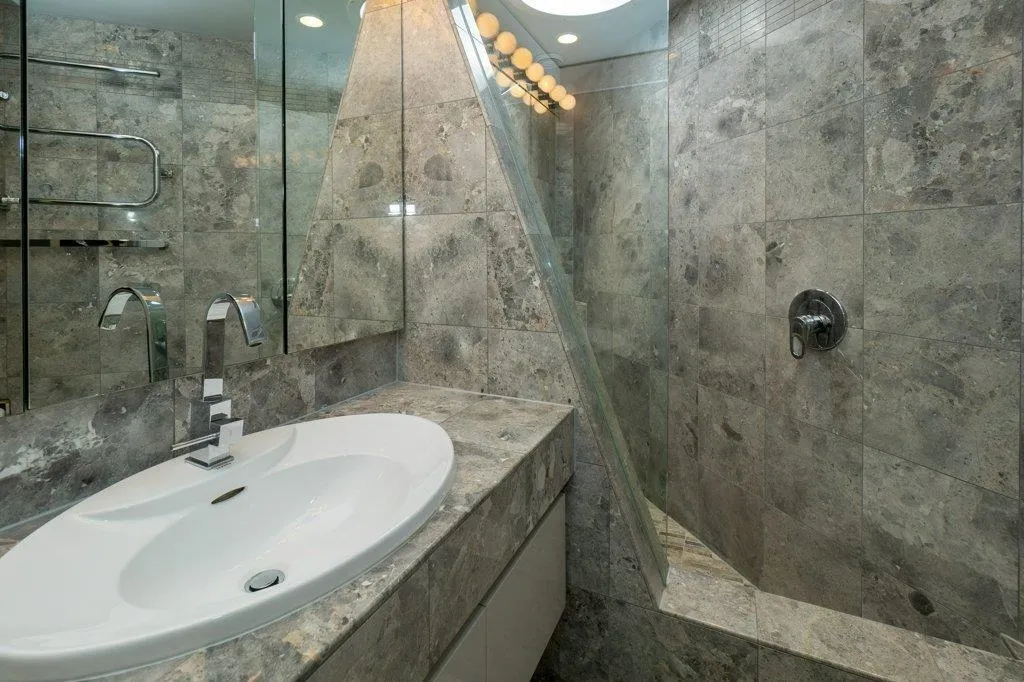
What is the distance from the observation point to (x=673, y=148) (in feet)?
6.68

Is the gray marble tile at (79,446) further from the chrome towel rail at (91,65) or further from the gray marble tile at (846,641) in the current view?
the gray marble tile at (846,641)

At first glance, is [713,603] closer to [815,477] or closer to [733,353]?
[815,477]

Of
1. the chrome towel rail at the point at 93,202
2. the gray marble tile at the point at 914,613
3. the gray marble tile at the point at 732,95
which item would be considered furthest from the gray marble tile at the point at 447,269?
the gray marble tile at the point at 914,613

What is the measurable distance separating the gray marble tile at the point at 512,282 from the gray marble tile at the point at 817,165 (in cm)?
96

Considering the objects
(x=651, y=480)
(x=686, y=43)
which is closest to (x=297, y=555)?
(x=651, y=480)

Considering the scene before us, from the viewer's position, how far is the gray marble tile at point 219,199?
91cm

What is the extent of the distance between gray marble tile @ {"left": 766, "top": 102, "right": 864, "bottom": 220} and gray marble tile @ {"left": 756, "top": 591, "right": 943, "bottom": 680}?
3.80 feet

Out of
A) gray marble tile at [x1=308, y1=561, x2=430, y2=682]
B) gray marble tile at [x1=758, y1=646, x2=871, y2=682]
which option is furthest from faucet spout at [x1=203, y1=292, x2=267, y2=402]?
gray marble tile at [x1=758, y1=646, x2=871, y2=682]

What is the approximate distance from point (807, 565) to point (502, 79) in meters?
1.87

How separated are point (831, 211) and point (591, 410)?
3.32 feet

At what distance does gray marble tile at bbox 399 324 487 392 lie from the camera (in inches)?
56.0

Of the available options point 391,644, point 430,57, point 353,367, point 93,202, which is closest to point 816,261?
point 430,57

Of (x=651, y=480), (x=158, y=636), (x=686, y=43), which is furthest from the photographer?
(x=686, y=43)

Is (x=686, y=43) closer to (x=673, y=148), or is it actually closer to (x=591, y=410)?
(x=673, y=148)
